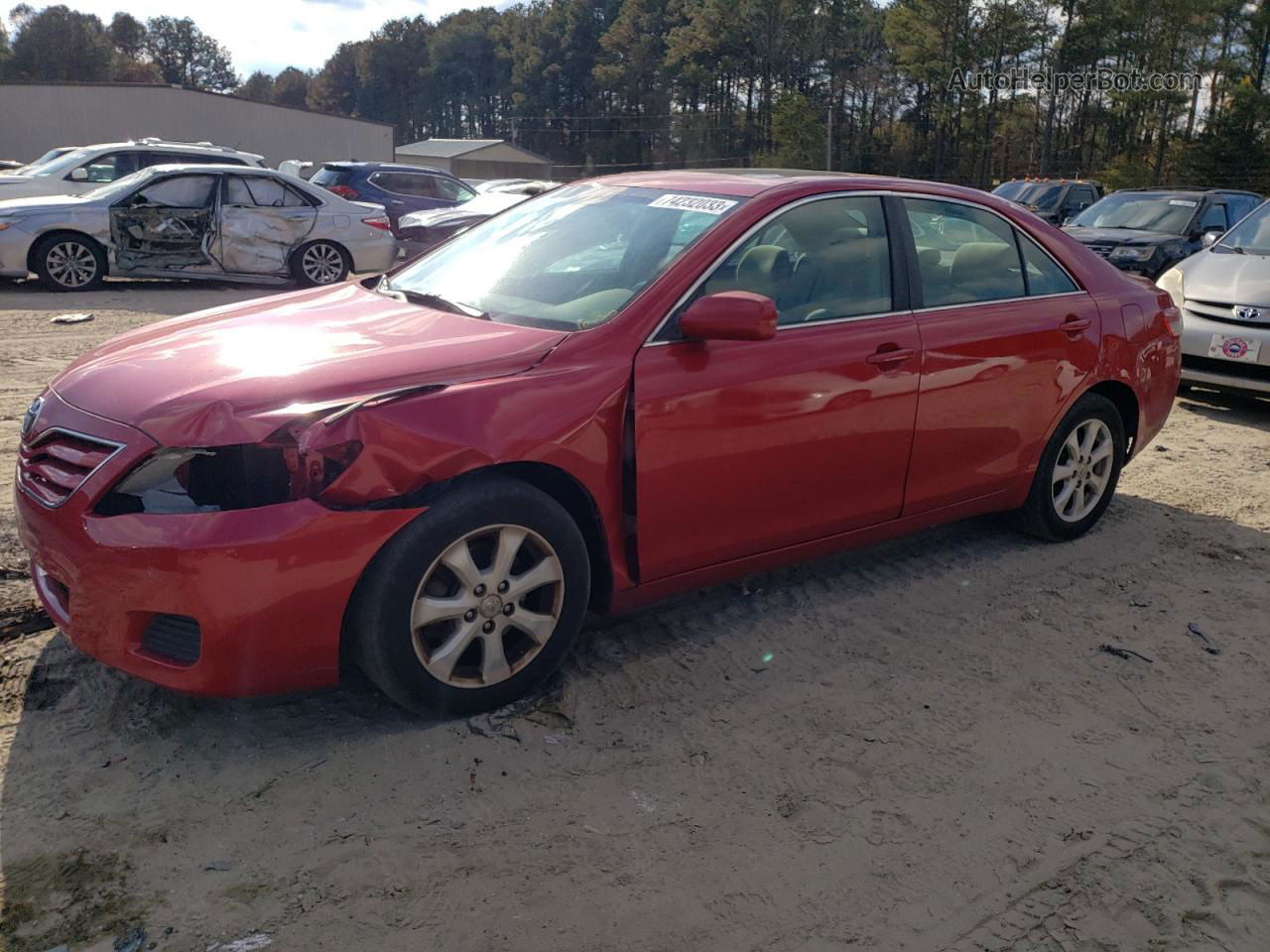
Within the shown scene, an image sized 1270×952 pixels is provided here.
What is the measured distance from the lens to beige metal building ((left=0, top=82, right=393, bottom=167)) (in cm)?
4453

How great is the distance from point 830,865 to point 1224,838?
3.61 ft

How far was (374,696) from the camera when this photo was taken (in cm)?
351

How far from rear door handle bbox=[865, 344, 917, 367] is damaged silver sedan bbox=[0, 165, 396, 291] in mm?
10651

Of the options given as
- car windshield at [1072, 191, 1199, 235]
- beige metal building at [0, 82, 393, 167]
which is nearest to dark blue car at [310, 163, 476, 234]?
car windshield at [1072, 191, 1199, 235]

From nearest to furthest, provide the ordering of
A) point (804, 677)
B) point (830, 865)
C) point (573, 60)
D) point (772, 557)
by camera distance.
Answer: point (830, 865), point (804, 677), point (772, 557), point (573, 60)

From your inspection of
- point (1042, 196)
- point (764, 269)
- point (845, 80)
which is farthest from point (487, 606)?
point (845, 80)

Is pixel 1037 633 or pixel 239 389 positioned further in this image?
pixel 1037 633

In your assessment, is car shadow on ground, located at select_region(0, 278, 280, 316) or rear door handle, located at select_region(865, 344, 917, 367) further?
car shadow on ground, located at select_region(0, 278, 280, 316)

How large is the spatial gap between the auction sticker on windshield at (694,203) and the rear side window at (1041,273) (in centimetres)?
162

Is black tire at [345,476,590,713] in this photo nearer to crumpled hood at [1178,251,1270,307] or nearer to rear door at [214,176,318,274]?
crumpled hood at [1178,251,1270,307]

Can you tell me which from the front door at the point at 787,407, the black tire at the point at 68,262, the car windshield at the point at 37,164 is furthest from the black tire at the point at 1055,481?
the car windshield at the point at 37,164

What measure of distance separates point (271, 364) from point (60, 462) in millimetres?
649

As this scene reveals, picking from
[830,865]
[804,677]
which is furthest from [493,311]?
[830,865]

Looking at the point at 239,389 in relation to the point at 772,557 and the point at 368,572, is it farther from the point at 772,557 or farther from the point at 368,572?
the point at 772,557
